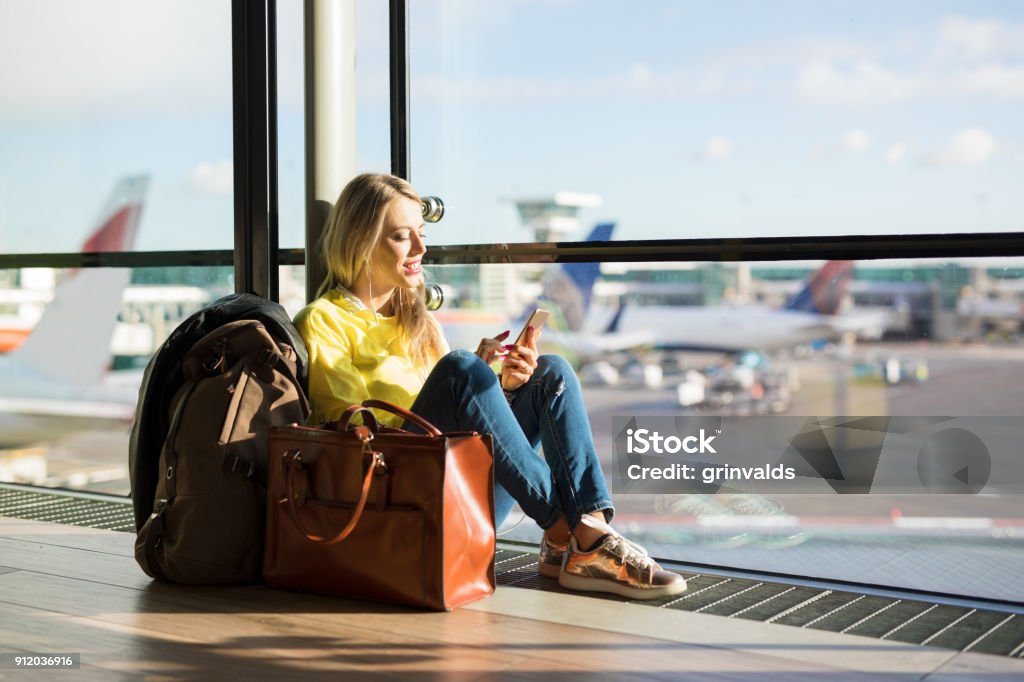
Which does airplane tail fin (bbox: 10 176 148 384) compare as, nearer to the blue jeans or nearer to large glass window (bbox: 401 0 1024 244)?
the blue jeans

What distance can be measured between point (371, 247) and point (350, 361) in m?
0.27

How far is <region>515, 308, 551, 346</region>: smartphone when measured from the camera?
2.30m

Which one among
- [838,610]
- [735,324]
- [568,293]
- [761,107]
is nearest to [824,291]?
[735,324]

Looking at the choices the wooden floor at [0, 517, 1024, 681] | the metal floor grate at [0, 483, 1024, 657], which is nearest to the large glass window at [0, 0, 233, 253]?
the wooden floor at [0, 517, 1024, 681]

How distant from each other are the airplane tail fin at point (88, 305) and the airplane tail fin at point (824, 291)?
11478 mm

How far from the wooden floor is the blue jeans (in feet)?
0.66

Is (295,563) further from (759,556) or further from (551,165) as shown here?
(551,165)

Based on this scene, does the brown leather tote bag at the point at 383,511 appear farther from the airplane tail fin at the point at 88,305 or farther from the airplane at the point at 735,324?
the airplane at the point at 735,324

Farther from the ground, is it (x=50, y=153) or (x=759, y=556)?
(x=50, y=153)

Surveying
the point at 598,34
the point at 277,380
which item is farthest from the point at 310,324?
the point at 598,34

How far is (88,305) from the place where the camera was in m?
7.15

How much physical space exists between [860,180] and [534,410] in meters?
22.8

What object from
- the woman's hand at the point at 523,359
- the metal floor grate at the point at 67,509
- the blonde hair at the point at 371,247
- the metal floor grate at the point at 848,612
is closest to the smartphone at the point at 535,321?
the woman's hand at the point at 523,359

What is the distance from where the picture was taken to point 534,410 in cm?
232
